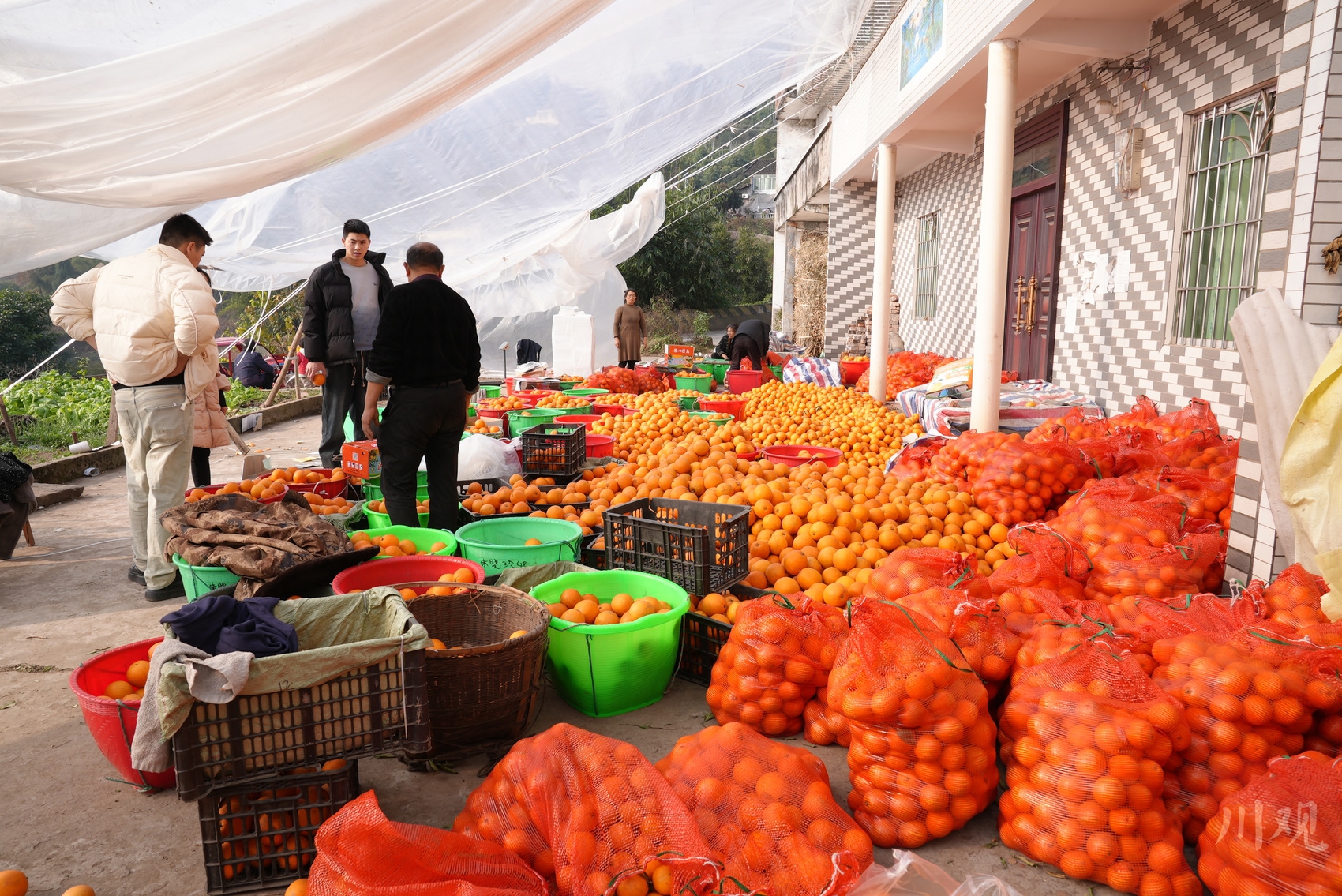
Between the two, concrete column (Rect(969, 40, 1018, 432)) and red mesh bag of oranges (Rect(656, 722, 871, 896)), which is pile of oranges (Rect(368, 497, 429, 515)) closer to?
red mesh bag of oranges (Rect(656, 722, 871, 896))

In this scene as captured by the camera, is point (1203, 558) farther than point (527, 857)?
Yes

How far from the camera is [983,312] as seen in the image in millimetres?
5934

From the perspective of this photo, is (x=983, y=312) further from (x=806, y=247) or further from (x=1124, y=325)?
(x=806, y=247)

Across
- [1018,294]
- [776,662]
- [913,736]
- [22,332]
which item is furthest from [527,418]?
[22,332]

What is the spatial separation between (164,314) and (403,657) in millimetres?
3050

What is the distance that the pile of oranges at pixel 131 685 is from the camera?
262cm

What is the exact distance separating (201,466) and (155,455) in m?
1.34

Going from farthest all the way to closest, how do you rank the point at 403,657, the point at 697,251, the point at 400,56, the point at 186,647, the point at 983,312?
the point at 697,251
the point at 983,312
the point at 400,56
the point at 403,657
the point at 186,647

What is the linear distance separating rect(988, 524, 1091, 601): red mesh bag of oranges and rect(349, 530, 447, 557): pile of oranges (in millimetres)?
2509

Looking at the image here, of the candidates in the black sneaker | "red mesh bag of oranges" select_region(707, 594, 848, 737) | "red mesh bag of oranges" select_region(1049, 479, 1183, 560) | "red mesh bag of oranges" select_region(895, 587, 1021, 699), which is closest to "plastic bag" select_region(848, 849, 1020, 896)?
"red mesh bag of oranges" select_region(895, 587, 1021, 699)

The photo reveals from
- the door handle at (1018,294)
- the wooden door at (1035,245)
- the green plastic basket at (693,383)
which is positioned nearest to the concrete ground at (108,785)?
the wooden door at (1035,245)

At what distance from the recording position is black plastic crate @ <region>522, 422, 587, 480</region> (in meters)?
5.66

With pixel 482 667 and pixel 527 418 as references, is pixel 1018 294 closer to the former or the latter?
pixel 527 418

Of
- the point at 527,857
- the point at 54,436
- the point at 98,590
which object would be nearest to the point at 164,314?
the point at 98,590
